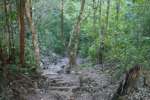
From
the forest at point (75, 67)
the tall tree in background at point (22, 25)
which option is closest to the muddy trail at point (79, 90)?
the forest at point (75, 67)

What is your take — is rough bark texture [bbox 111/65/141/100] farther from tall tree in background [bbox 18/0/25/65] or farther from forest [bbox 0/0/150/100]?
tall tree in background [bbox 18/0/25/65]

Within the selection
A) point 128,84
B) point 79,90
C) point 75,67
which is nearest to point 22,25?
point 79,90

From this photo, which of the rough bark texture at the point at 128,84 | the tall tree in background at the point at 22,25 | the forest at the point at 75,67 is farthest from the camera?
the tall tree in background at the point at 22,25

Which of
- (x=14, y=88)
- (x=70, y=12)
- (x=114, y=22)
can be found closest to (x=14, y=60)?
(x=14, y=88)

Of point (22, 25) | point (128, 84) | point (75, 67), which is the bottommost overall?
point (75, 67)

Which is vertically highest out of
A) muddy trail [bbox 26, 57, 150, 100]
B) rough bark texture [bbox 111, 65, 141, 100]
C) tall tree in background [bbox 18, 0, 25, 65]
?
tall tree in background [bbox 18, 0, 25, 65]

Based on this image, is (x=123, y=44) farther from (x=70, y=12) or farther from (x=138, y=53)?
(x=70, y=12)

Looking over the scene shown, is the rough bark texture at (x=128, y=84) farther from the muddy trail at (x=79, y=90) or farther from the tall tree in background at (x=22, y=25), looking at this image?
the tall tree in background at (x=22, y=25)

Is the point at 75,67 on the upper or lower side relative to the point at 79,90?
lower

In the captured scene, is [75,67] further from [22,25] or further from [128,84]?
[128,84]

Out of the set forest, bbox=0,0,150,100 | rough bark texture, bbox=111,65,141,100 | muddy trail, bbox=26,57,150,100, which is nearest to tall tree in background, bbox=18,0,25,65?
forest, bbox=0,0,150,100

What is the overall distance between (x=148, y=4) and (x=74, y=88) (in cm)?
600

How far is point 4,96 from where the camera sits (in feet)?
24.0

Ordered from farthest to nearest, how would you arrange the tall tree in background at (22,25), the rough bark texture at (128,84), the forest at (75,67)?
1. the tall tree in background at (22,25)
2. the forest at (75,67)
3. the rough bark texture at (128,84)
